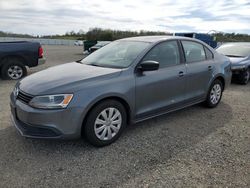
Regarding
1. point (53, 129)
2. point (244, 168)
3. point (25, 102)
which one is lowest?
point (244, 168)

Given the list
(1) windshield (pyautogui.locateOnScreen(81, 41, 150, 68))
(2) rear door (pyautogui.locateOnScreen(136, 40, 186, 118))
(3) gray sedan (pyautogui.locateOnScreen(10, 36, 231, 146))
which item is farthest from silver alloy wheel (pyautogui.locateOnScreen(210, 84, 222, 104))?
(1) windshield (pyautogui.locateOnScreen(81, 41, 150, 68))

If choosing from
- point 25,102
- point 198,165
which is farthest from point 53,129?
point 198,165

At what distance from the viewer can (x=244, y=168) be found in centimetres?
296

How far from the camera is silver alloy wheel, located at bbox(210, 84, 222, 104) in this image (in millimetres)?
5122

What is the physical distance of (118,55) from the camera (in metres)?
4.05

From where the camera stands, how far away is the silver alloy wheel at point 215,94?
512 centimetres

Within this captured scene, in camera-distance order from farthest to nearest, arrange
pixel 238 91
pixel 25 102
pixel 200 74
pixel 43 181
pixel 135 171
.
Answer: pixel 238 91, pixel 200 74, pixel 25 102, pixel 135 171, pixel 43 181

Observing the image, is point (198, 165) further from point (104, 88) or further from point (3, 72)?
point (3, 72)

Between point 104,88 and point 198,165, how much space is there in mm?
1575

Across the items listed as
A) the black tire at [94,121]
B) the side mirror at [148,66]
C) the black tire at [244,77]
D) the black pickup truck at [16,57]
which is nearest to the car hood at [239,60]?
the black tire at [244,77]

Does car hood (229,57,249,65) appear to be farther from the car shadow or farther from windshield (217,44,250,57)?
the car shadow

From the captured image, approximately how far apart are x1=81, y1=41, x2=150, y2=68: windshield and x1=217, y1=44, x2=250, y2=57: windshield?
5.71 meters

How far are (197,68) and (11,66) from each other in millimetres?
6266

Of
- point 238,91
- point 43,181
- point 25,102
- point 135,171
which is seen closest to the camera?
point 43,181
